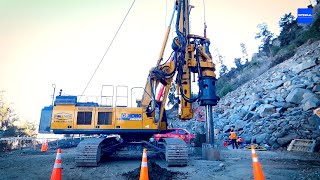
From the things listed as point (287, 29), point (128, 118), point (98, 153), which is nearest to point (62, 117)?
point (98, 153)

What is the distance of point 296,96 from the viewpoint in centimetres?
1894

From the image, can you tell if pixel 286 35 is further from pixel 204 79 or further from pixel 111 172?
pixel 111 172

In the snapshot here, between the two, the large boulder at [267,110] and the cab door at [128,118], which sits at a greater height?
the large boulder at [267,110]

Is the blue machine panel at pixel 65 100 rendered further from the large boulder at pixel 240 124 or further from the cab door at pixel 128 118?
the large boulder at pixel 240 124

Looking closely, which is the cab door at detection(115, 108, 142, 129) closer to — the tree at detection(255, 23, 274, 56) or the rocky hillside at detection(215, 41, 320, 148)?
the rocky hillside at detection(215, 41, 320, 148)

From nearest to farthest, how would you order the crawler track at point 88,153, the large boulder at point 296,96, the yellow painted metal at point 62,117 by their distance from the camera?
the crawler track at point 88,153 < the yellow painted metal at point 62,117 < the large boulder at point 296,96

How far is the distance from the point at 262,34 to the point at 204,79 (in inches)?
2688

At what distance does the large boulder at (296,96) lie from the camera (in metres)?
18.8

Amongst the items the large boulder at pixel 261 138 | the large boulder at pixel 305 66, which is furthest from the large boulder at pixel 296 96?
the large boulder at pixel 305 66

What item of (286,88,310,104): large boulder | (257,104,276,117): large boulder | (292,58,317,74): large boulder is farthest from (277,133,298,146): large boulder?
(292,58,317,74): large boulder

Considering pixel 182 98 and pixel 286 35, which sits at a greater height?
pixel 286 35

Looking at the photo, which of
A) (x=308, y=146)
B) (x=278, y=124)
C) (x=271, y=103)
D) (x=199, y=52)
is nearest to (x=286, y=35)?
(x=271, y=103)

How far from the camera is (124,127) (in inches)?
384

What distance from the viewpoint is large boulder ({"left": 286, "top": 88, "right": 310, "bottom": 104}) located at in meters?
18.8
